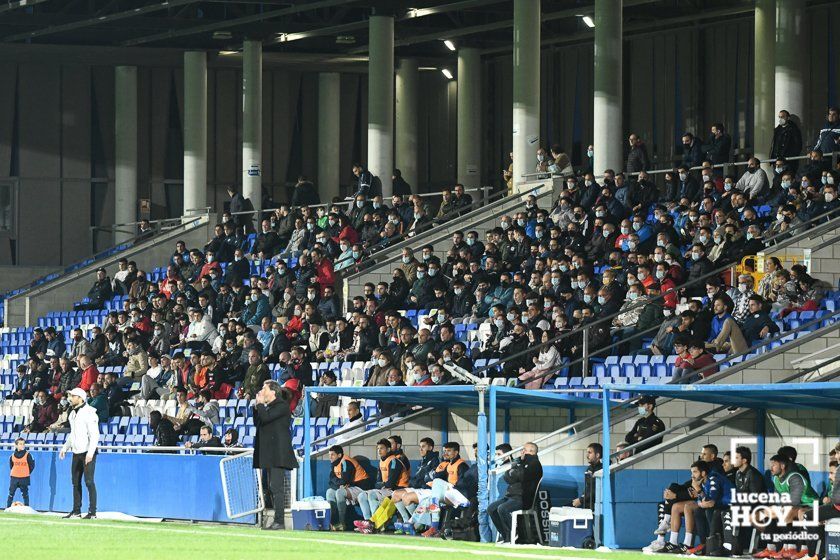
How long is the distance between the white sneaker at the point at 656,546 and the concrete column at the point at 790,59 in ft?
50.4

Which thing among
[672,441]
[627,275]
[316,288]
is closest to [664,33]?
[316,288]

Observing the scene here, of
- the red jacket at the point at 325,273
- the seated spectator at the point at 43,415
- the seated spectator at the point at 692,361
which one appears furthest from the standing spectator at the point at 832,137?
the seated spectator at the point at 43,415

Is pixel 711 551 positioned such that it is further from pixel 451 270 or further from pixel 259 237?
pixel 259 237

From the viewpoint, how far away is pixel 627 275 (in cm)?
2445

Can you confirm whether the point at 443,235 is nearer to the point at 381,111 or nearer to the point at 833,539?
the point at 381,111

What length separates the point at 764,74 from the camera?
3622 centimetres

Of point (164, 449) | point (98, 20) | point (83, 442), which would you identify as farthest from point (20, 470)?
point (98, 20)

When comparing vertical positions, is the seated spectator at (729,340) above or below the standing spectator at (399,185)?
below

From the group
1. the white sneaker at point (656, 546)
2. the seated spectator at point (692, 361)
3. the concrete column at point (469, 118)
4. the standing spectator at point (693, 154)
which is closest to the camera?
the white sneaker at point (656, 546)

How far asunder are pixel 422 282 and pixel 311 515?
853 cm

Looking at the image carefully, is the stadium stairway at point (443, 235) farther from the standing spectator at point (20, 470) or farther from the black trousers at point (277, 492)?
the black trousers at point (277, 492)

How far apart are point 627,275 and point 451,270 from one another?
494 cm

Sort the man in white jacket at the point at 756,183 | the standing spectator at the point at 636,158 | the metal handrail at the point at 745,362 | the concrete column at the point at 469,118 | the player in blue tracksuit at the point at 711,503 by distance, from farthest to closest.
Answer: the concrete column at the point at 469,118, the standing spectator at the point at 636,158, the man in white jacket at the point at 756,183, the metal handrail at the point at 745,362, the player in blue tracksuit at the point at 711,503

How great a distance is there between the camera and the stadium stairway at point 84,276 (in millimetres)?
39906
